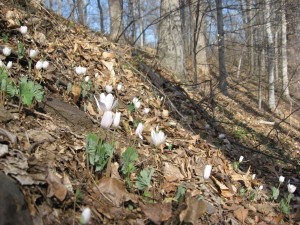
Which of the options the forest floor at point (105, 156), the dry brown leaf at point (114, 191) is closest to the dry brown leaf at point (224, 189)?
the forest floor at point (105, 156)

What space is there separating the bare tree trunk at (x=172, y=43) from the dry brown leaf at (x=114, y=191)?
19.4 ft

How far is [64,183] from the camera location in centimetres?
205

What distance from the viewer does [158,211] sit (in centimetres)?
215

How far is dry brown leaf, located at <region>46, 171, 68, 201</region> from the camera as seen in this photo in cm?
187

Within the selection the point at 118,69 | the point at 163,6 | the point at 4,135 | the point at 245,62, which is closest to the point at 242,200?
the point at 4,135

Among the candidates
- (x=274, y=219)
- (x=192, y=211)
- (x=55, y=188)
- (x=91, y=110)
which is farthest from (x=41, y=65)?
(x=274, y=219)

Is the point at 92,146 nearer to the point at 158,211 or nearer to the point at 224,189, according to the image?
the point at 158,211

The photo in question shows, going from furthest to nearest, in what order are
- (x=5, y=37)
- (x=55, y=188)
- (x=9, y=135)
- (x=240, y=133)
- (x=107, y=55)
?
(x=240, y=133)
(x=107, y=55)
(x=5, y=37)
(x=9, y=135)
(x=55, y=188)

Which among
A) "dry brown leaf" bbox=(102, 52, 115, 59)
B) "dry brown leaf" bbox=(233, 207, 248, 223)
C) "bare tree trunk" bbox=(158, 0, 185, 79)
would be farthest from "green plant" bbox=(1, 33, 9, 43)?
"bare tree trunk" bbox=(158, 0, 185, 79)

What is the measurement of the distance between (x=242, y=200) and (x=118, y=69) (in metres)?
2.63

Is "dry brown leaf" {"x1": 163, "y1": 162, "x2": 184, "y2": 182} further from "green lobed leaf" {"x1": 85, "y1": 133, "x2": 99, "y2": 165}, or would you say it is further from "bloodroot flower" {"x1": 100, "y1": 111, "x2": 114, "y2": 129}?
"bloodroot flower" {"x1": 100, "y1": 111, "x2": 114, "y2": 129}

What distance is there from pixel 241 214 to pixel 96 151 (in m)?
1.31

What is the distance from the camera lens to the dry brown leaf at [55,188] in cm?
187

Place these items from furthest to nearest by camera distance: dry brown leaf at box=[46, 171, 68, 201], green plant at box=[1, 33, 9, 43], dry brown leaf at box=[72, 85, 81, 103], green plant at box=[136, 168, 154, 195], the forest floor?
green plant at box=[1, 33, 9, 43], dry brown leaf at box=[72, 85, 81, 103], green plant at box=[136, 168, 154, 195], the forest floor, dry brown leaf at box=[46, 171, 68, 201]
